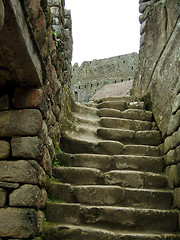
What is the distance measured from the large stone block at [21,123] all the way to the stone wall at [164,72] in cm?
165

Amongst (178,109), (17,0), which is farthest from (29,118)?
(178,109)

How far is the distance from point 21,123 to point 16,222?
84 cm

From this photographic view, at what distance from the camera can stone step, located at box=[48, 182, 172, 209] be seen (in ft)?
9.81

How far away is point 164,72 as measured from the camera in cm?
445

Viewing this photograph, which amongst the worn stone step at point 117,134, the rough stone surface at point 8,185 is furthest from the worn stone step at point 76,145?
the rough stone surface at point 8,185

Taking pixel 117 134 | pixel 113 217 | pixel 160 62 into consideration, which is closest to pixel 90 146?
pixel 117 134

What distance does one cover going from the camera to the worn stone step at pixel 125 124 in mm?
4477

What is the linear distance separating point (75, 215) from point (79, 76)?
21.8 m

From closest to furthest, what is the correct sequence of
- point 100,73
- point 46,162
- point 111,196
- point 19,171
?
point 19,171 < point 46,162 < point 111,196 < point 100,73

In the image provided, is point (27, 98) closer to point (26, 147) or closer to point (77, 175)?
point (26, 147)

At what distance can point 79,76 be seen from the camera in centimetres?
2405

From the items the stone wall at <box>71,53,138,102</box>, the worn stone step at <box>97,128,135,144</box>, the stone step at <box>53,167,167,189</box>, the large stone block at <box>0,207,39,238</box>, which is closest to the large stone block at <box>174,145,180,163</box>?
the stone step at <box>53,167,167,189</box>

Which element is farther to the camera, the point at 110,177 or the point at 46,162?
the point at 110,177

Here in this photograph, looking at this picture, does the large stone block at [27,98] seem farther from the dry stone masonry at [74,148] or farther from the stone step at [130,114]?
the stone step at [130,114]
